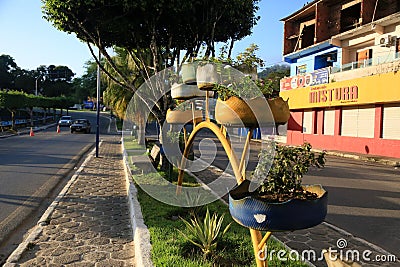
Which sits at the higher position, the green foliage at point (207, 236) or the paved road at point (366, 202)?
the green foliage at point (207, 236)

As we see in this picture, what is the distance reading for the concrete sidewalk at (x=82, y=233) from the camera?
4.23 m

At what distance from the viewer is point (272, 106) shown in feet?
10.5

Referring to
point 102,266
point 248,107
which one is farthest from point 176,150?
point 248,107

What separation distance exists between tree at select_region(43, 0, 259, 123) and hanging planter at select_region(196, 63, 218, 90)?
409cm

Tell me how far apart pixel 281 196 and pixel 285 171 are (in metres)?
0.20

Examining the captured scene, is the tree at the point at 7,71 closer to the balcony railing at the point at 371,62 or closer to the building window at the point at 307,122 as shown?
the building window at the point at 307,122

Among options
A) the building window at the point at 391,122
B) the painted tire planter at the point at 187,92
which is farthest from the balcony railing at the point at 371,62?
the painted tire planter at the point at 187,92

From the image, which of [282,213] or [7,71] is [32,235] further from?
[7,71]

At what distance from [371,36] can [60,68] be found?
73.8 m

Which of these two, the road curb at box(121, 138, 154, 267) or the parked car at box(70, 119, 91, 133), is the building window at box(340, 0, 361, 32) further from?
the parked car at box(70, 119, 91, 133)

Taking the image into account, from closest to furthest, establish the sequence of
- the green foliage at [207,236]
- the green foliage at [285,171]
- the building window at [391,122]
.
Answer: the green foliage at [285,171] < the green foliage at [207,236] < the building window at [391,122]

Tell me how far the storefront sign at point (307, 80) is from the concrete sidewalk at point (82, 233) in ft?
57.2

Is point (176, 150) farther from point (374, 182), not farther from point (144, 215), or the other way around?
point (374, 182)

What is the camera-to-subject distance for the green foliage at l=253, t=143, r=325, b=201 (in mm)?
2697
